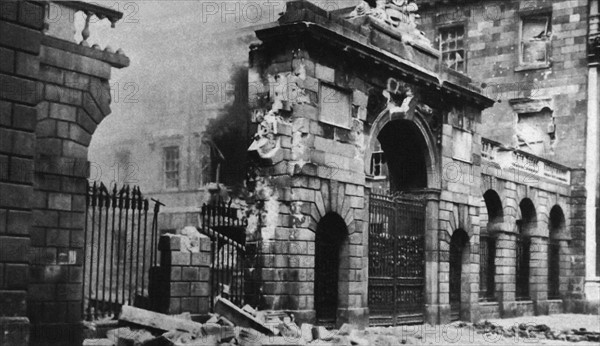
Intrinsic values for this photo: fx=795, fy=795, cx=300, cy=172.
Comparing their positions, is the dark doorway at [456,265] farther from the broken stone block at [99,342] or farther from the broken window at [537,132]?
the broken stone block at [99,342]

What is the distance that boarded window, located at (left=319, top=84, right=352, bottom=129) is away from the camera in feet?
52.5

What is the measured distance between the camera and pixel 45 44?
43.7 feet

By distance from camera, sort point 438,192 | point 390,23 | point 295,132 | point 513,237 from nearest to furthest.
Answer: point 295,132
point 390,23
point 438,192
point 513,237

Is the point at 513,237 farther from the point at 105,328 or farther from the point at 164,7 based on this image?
the point at 105,328

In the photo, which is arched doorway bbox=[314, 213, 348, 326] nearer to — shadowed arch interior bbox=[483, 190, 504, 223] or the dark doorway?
the dark doorway

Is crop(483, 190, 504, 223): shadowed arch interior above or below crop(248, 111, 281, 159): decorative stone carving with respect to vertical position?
below

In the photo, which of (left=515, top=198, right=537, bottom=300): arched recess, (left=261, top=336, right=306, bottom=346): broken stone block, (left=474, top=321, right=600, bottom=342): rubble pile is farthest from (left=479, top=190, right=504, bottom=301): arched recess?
(left=261, top=336, right=306, bottom=346): broken stone block

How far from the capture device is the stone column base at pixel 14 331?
9.81m

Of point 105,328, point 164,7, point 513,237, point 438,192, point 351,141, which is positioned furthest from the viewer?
point 164,7

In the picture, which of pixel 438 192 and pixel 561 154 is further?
pixel 561 154

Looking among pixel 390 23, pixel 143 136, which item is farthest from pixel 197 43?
pixel 390 23

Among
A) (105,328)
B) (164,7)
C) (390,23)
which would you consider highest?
(164,7)

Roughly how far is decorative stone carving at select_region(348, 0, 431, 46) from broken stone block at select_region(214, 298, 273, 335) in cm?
748

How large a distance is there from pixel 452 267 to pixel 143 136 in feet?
43.0
